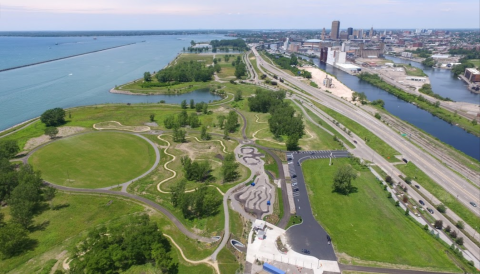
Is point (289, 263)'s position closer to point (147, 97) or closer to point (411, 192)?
point (411, 192)

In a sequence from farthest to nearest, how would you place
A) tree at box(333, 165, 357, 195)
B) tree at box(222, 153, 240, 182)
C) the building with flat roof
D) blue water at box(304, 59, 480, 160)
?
1. the building with flat roof
2. blue water at box(304, 59, 480, 160)
3. tree at box(222, 153, 240, 182)
4. tree at box(333, 165, 357, 195)

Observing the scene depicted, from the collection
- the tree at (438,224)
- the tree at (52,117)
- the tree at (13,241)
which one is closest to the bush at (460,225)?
the tree at (438,224)

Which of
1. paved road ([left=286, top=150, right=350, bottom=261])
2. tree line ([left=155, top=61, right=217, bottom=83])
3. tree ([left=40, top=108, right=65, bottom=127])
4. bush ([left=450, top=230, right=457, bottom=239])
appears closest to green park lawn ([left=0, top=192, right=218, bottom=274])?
paved road ([left=286, top=150, right=350, bottom=261])

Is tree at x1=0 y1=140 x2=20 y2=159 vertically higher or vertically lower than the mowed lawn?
higher

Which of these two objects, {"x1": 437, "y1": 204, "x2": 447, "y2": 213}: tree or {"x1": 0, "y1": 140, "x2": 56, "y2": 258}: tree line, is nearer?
{"x1": 0, "y1": 140, "x2": 56, "y2": 258}: tree line

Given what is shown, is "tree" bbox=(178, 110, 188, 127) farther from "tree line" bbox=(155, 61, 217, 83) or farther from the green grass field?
"tree line" bbox=(155, 61, 217, 83)

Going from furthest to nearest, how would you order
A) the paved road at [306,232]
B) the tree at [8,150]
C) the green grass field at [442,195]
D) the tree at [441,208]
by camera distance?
the tree at [8,150], the tree at [441,208], the green grass field at [442,195], the paved road at [306,232]

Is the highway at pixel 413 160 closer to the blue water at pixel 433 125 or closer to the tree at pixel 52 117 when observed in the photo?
the blue water at pixel 433 125
